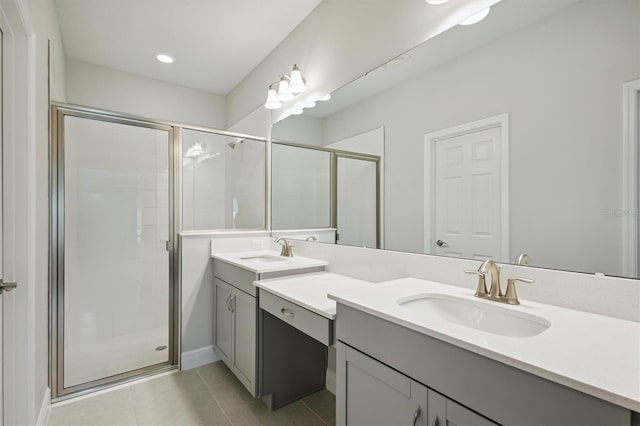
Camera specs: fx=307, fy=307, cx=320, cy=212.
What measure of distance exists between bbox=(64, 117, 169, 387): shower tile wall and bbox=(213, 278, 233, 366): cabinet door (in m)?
0.39

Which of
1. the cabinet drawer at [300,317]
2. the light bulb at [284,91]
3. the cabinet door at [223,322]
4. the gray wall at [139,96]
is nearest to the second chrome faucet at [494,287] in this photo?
the cabinet drawer at [300,317]

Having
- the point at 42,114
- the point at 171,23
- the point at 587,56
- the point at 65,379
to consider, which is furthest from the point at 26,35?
the point at 587,56

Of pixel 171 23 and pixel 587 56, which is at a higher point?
pixel 171 23

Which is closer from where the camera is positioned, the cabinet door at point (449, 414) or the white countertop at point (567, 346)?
the white countertop at point (567, 346)

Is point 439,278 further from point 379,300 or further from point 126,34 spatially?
point 126,34

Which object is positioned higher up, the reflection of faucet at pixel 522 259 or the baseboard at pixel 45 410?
the reflection of faucet at pixel 522 259

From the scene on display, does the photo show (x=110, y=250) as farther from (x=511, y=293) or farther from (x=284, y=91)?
(x=511, y=293)

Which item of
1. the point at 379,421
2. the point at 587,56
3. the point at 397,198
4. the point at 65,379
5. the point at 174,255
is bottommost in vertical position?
the point at 65,379

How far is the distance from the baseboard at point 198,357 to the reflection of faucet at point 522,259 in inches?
88.3

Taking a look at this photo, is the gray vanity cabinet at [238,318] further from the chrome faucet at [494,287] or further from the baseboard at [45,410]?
the chrome faucet at [494,287]

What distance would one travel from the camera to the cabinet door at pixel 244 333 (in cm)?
182

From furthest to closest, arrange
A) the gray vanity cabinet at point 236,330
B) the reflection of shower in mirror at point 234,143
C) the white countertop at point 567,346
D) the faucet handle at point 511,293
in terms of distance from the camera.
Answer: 1. the reflection of shower in mirror at point 234,143
2. the gray vanity cabinet at point 236,330
3. the faucet handle at point 511,293
4. the white countertop at point 567,346

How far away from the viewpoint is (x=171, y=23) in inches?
94.1

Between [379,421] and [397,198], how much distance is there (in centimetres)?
101
